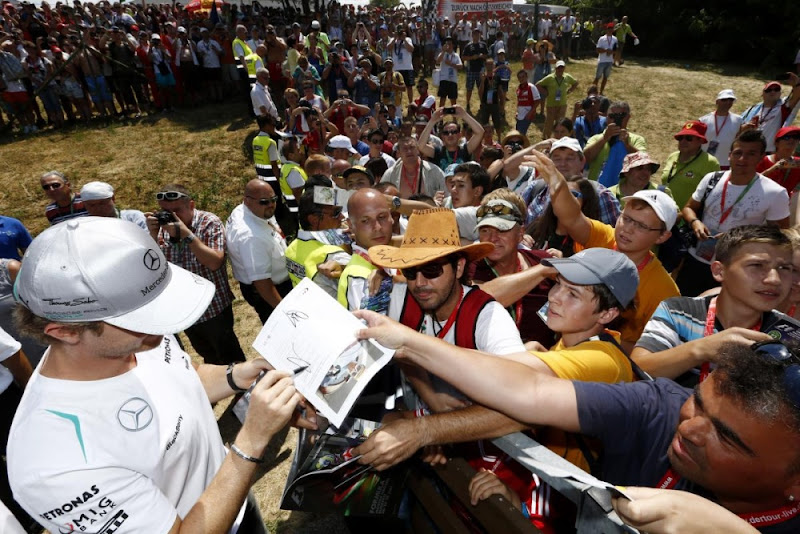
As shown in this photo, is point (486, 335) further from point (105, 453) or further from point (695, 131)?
point (695, 131)

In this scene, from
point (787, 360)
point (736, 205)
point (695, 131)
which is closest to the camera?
point (787, 360)

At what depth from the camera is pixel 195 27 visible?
15445 millimetres

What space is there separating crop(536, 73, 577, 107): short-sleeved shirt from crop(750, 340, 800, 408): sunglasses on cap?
11.8 meters

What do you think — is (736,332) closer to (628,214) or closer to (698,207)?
(628,214)

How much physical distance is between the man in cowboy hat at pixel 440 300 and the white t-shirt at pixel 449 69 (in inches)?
503

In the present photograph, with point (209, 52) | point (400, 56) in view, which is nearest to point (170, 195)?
point (209, 52)

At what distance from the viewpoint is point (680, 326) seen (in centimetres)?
264

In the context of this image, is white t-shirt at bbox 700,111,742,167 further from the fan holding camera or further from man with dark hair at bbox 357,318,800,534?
man with dark hair at bbox 357,318,800,534

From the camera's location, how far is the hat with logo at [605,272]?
2199 millimetres

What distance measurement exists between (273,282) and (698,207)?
5067mm

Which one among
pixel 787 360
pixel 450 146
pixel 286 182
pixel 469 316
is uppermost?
pixel 787 360

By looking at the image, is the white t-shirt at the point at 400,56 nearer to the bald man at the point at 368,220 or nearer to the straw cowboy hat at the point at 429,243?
the bald man at the point at 368,220

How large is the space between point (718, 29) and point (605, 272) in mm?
31515

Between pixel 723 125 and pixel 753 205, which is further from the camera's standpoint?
pixel 723 125
